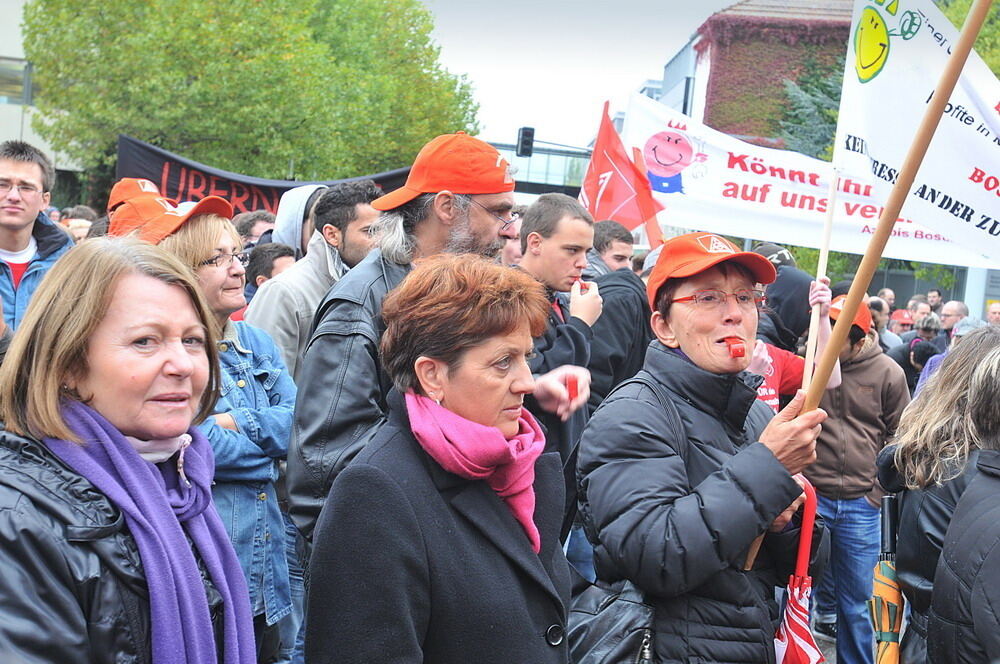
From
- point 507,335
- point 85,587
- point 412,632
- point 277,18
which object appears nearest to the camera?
point 85,587

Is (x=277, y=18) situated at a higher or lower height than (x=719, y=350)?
higher

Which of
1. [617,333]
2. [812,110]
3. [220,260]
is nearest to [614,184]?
[617,333]

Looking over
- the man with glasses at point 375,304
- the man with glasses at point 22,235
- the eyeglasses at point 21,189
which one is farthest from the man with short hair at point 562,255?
the eyeglasses at point 21,189

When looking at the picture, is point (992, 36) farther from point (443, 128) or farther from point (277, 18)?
point (443, 128)

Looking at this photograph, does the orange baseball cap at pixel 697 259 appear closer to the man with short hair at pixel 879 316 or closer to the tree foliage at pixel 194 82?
the man with short hair at pixel 879 316

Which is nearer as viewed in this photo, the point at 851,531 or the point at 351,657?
the point at 351,657

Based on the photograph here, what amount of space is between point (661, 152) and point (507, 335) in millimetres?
7085

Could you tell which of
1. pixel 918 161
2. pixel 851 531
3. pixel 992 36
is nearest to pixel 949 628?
pixel 918 161

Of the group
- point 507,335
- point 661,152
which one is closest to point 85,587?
point 507,335

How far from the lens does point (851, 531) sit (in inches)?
255

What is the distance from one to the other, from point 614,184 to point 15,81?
32.7m

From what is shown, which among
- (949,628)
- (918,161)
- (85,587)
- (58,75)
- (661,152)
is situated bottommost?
(949,628)

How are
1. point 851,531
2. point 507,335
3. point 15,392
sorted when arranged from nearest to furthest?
point 15,392 → point 507,335 → point 851,531

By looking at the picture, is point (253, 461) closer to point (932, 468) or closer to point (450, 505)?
point (450, 505)
